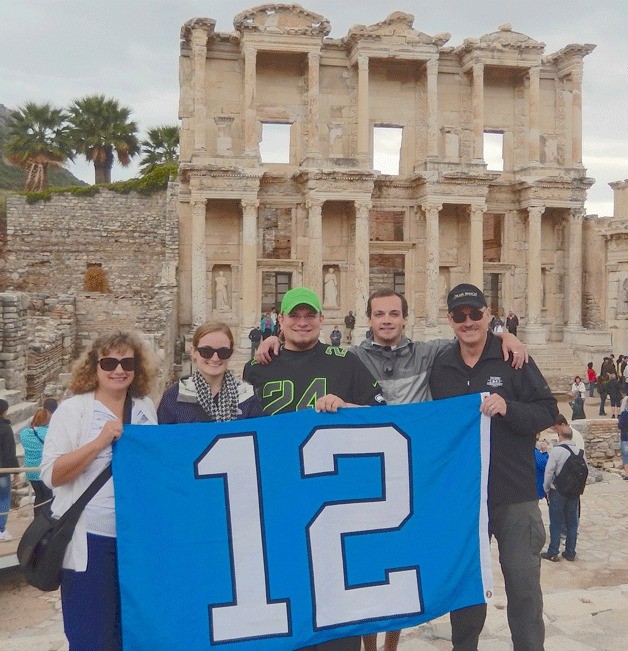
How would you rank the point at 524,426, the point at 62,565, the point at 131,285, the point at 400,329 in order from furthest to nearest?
the point at 131,285 < the point at 400,329 < the point at 524,426 < the point at 62,565

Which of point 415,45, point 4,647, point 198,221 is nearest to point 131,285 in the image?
point 198,221

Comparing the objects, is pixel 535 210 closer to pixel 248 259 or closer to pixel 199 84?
pixel 248 259

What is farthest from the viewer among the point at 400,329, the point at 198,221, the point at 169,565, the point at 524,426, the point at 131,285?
the point at 131,285

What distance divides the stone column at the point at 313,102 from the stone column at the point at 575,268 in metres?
11.2

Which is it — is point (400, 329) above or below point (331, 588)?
above

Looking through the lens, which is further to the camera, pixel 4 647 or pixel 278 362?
pixel 4 647

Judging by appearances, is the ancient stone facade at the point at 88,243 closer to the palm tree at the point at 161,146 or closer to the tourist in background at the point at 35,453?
the palm tree at the point at 161,146

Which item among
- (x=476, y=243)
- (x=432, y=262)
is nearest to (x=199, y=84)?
(x=432, y=262)

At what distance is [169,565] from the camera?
4270 millimetres

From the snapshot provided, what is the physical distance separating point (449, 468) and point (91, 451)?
2329mm

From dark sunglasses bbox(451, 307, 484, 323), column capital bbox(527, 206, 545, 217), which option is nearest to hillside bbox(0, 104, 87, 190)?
column capital bbox(527, 206, 545, 217)

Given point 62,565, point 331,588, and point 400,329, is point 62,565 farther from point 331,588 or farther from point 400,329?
point 400,329

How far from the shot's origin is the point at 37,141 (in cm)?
4050

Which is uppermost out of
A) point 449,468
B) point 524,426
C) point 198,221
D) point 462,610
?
point 198,221
